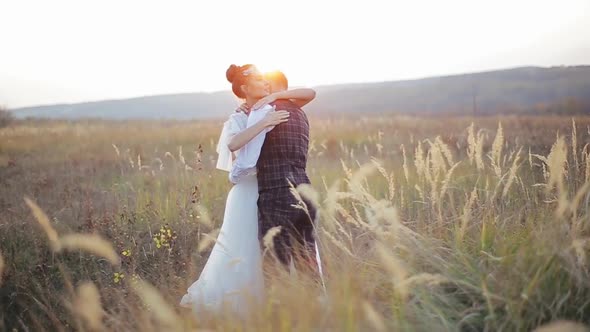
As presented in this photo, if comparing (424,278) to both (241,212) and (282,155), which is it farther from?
(241,212)

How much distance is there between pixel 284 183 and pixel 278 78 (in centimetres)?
86

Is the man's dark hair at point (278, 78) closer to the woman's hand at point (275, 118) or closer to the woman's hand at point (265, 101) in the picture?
the woman's hand at point (265, 101)

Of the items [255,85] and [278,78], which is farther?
[278,78]

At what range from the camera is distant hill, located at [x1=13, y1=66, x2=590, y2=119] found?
47562mm

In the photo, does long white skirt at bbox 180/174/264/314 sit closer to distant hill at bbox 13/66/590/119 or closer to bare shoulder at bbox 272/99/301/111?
bare shoulder at bbox 272/99/301/111

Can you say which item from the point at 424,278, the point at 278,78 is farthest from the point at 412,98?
the point at 424,278

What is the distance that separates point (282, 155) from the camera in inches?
159

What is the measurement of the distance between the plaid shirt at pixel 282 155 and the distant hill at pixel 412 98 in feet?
109

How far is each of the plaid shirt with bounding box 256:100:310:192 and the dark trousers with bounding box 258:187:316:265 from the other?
0.08 metres

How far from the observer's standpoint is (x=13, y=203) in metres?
7.60

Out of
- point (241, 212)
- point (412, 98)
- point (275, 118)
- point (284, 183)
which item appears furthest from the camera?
point (412, 98)

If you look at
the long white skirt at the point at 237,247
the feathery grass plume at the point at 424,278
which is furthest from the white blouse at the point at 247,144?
the feathery grass plume at the point at 424,278

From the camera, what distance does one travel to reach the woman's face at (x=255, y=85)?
4160 millimetres

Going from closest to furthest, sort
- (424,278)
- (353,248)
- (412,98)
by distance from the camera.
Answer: (424,278) < (353,248) < (412,98)
